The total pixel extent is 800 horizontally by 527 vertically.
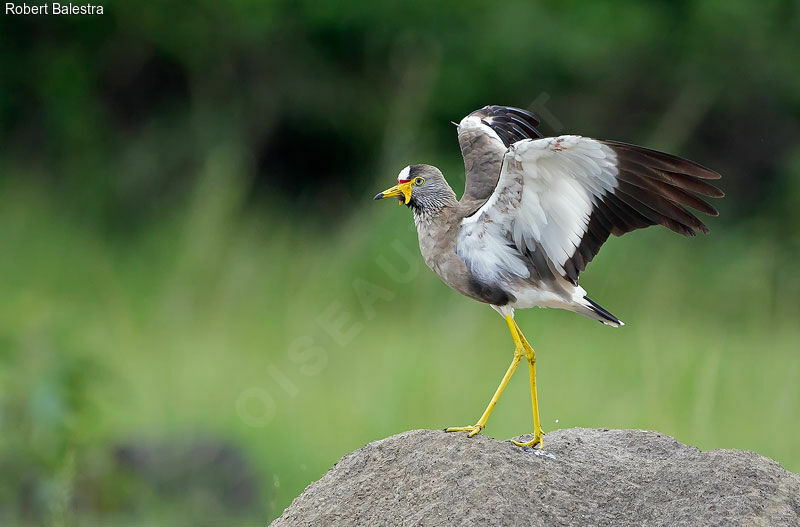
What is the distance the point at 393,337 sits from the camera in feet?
27.7

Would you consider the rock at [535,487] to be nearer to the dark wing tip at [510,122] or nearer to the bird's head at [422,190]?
the bird's head at [422,190]

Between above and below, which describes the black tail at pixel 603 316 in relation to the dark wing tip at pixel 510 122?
below

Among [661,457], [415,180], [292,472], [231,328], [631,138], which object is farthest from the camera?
[631,138]

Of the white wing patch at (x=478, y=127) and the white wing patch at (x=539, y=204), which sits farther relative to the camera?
the white wing patch at (x=478, y=127)

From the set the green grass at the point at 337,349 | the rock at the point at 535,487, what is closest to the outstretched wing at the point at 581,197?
the rock at the point at 535,487

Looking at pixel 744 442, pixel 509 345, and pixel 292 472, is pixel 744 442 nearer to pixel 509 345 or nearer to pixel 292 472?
pixel 509 345

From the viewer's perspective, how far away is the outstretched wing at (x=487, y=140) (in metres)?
5.37

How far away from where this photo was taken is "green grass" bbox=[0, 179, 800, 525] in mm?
6980

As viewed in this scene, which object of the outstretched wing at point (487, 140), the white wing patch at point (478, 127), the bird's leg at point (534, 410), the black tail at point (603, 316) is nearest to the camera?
the bird's leg at point (534, 410)

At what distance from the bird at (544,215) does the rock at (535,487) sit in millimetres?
210

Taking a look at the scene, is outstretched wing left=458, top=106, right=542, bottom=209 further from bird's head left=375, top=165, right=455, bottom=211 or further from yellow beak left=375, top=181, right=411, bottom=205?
yellow beak left=375, top=181, right=411, bottom=205

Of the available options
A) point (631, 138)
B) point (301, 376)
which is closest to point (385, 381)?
point (301, 376)

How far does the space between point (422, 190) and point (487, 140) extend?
1.76 ft

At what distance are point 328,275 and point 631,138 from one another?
367cm
